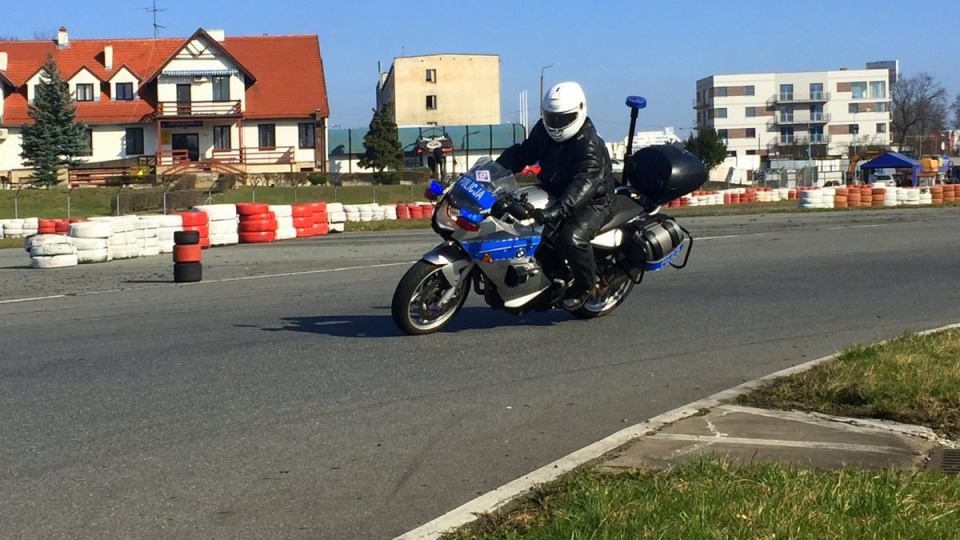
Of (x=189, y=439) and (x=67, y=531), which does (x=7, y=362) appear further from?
(x=67, y=531)

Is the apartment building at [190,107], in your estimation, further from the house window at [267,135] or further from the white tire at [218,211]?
the white tire at [218,211]

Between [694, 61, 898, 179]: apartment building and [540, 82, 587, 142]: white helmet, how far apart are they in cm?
12455

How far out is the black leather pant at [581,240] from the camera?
30.1ft

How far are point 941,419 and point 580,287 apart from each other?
3748 mm

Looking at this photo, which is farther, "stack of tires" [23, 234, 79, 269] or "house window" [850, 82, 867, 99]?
"house window" [850, 82, 867, 99]

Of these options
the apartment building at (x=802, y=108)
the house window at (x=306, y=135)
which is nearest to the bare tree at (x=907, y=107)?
the apartment building at (x=802, y=108)

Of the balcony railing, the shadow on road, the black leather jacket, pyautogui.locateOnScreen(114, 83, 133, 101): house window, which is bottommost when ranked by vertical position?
the shadow on road

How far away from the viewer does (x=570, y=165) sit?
9.34 metres

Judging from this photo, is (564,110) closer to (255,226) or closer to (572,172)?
(572,172)

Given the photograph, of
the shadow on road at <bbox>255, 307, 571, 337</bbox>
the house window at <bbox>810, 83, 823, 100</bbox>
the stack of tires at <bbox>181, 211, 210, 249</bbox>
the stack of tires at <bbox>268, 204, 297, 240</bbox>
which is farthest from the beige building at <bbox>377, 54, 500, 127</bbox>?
the shadow on road at <bbox>255, 307, 571, 337</bbox>

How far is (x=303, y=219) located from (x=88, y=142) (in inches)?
1719

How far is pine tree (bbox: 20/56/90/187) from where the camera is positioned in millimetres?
60812

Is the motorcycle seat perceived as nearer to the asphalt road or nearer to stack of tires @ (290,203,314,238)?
the asphalt road

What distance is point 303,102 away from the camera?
67375 mm
